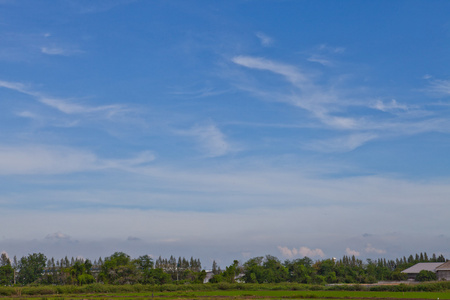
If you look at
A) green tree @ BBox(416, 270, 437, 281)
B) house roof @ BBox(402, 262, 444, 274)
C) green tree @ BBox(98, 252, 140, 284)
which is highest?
green tree @ BBox(98, 252, 140, 284)

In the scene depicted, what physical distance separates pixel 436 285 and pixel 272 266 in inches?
1862

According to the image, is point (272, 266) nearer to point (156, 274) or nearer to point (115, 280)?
point (156, 274)

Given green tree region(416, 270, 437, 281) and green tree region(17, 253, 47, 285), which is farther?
green tree region(17, 253, 47, 285)

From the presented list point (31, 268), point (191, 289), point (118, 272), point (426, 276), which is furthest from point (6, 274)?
point (426, 276)

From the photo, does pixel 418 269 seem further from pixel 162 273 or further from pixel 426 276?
pixel 162 273

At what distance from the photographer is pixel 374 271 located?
126938 millimetres

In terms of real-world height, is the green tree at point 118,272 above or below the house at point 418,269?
above

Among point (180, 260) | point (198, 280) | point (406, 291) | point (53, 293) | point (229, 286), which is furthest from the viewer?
point (180, 260)

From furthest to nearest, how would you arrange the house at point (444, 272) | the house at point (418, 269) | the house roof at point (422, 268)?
the house roof at point (422, 268)
the house at point (418, 269)
the house at point (444, 272)

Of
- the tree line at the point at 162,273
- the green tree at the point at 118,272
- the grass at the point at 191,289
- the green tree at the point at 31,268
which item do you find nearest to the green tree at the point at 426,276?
the tree line at the point at 162,273

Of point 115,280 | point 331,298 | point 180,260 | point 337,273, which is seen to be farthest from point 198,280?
point 180,260

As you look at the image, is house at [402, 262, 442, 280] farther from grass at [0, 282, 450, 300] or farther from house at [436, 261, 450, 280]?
grass at [0, 282, 450, 300]

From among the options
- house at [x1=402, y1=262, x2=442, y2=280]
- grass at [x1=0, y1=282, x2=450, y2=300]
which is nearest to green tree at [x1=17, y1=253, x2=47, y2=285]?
grass at [x1=0, y1=282, x2=450, y2=300]

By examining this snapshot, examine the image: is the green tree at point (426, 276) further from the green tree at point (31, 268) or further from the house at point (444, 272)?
the green tree at point (31, 268)
